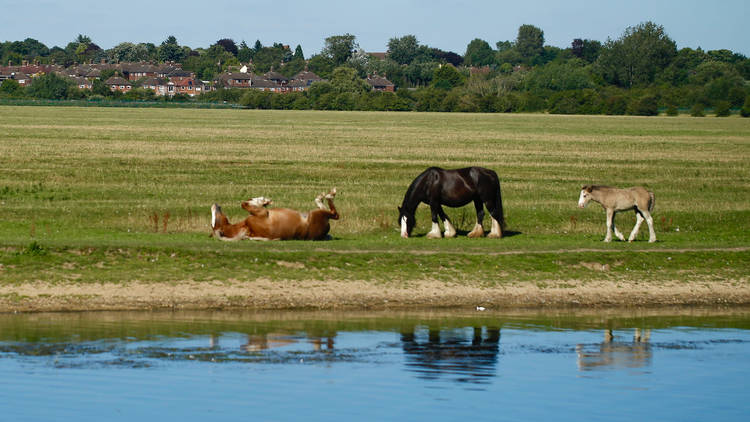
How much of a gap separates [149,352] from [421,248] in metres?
10.1

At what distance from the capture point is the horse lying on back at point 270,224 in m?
26.9

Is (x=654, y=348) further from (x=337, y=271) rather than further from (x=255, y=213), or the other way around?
(x=255, y=213)

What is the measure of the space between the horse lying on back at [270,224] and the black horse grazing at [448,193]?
2.52m

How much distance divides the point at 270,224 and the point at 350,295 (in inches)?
182

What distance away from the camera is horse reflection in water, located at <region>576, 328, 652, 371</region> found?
1795 cm

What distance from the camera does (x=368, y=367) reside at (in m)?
17.3

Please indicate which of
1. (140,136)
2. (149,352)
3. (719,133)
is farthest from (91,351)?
(719,133)

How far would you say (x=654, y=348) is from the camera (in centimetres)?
1931

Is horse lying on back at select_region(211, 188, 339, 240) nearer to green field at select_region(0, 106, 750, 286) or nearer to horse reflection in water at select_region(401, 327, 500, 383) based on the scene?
green field at select_region(0, 106, 750, 286)

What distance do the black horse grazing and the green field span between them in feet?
2.50

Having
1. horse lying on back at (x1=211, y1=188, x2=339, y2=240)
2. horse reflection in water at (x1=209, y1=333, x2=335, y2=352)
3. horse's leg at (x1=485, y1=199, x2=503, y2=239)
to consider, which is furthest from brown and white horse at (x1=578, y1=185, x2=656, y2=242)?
horse reflection in water at (x1=209, y1=333, x2=335, y2=352)

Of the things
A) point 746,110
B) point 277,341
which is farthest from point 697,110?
point 277,341

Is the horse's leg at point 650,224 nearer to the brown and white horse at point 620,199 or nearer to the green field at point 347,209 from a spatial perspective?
the brown and white horse at point 620,199

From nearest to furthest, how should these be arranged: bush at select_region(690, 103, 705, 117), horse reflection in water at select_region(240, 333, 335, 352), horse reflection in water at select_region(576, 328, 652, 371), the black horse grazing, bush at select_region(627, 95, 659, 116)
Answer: horse reflection in water at select_region(576, 328, 652, 371) < horse reflection in water at select_region(240, 333, 335, 352) < the black horse grazing < bush at select_region(690, 103, 705, 117) < bush at select_region(627, 95, 659, 116)
